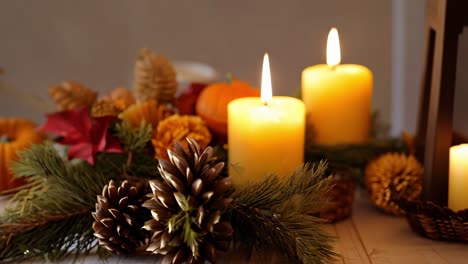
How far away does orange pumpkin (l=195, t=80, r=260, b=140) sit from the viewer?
2.61ft

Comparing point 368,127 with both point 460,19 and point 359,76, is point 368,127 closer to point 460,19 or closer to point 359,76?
point 359,76

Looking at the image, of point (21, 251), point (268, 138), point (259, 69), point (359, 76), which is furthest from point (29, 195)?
point (259, 69)

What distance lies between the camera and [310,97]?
30.5 inches

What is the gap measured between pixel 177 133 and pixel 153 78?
14 cm

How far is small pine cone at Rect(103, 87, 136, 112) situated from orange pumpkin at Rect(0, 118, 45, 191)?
130 mm

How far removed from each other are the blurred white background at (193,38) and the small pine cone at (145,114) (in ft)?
3.28

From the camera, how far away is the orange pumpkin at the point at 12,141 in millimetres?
855

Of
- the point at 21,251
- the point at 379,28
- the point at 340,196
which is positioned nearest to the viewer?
the point at 21,251

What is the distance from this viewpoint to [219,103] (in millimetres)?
799

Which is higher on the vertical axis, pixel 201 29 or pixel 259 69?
pixel 201 29

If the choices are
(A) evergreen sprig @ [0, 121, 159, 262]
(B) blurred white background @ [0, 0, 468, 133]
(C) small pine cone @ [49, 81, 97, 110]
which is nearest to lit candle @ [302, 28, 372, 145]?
(A) evergreen sprig @ [0, 121, 159, 262]

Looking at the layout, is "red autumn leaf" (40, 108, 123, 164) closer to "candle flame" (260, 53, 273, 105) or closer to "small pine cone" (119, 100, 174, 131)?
"small pine cone" (119, 100, 174, 131)

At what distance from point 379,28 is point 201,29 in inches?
19.8

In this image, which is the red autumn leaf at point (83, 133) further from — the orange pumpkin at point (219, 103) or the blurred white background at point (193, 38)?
the blurred white background at point (193, 38)
